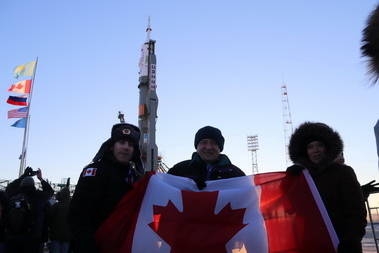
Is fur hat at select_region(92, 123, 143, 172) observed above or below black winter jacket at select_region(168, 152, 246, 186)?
above

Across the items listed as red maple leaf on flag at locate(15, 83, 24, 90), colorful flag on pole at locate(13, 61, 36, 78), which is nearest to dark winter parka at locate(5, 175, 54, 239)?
red maple leaf on flag at locate(15, 83, 24, 90)

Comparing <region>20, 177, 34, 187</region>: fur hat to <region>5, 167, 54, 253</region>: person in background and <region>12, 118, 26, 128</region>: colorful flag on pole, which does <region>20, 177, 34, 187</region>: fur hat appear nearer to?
<region>5, 167, 54, 253</region>: person in background

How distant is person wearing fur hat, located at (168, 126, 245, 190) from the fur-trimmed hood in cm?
64

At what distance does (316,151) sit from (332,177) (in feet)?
1.04

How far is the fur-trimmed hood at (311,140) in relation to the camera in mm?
3444

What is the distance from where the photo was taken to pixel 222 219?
3.25 metres

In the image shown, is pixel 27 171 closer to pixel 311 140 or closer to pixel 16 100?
pixel 311 140

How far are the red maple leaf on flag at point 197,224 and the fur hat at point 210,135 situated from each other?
0.79 meters

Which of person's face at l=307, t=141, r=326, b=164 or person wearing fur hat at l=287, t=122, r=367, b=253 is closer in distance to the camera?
person wearing fur hat at l=287, t=122, r=367, b=253

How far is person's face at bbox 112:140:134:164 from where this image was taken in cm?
325

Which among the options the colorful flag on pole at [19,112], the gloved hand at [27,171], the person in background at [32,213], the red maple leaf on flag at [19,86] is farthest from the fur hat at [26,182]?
the red maple leaf on flag at [19,86]

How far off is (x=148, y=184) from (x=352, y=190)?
1.85 meters

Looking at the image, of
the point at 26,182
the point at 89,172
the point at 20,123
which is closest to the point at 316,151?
the point at 89,172

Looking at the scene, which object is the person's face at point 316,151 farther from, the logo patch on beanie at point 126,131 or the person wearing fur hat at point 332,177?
the logo patch on beanie at point 126,131
